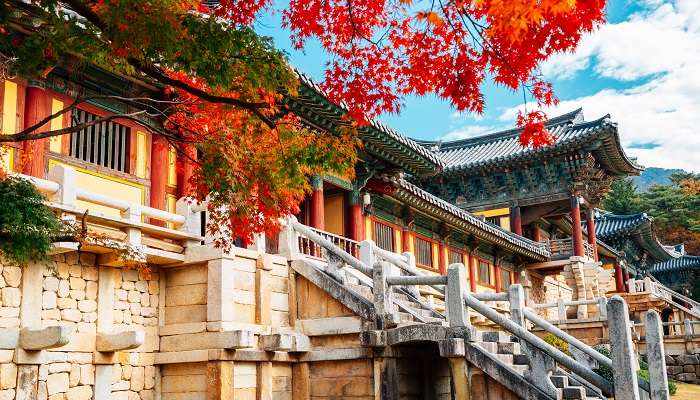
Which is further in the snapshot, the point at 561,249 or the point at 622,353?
the point at 561,249

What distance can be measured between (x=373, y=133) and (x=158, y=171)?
17.8 ft

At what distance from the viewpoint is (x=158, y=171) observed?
43.0 feet

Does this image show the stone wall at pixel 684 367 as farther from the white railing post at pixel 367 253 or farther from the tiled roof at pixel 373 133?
the white railing post at pixel 367 253

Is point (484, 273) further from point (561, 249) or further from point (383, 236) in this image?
point (383, 236)

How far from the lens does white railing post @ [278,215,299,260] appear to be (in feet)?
41.9

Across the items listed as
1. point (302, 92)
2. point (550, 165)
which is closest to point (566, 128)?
point (550, 165)

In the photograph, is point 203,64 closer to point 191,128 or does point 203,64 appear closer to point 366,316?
point 191,128

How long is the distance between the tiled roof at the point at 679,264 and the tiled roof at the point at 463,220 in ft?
70.7

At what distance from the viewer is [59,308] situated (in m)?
10.0

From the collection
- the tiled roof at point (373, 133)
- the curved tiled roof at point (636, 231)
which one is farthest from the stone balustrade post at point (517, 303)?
the curved tiled roof at point (636, 231)

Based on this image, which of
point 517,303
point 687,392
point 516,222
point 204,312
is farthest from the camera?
point 516,222

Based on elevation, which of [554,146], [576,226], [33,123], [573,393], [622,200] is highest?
[622,200]

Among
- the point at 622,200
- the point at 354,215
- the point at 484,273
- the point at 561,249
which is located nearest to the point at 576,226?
the point at 561,249

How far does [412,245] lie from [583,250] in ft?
39.8
